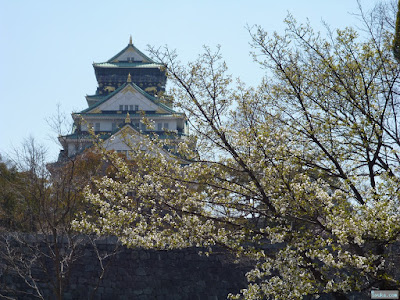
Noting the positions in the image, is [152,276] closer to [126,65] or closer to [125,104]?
[125,104]

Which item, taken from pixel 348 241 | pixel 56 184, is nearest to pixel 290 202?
pixel 348 241

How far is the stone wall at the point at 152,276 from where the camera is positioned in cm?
1653

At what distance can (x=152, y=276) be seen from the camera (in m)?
16.9

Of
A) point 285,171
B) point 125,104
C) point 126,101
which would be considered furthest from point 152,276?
point 126,101

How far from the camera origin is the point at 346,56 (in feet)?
25.1

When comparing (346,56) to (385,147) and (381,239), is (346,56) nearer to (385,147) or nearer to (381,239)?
(385,147)

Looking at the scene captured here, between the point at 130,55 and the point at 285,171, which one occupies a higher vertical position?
the point at 130,55

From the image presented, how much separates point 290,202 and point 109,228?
7.66 ft

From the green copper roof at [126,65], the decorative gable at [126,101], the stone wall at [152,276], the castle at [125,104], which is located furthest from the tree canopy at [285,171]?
the green copper roof at [126,65]

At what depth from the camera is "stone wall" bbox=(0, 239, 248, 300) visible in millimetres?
16531

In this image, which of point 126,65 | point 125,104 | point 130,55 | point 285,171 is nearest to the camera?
point 285,171

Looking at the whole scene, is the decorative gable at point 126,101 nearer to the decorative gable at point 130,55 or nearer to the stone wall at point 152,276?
the decorative gable at point 130,55

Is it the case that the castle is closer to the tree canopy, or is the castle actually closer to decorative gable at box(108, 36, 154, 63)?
decorative gable at box(108, 36, 154, 63)

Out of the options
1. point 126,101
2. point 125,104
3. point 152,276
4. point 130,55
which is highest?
point 130,55
